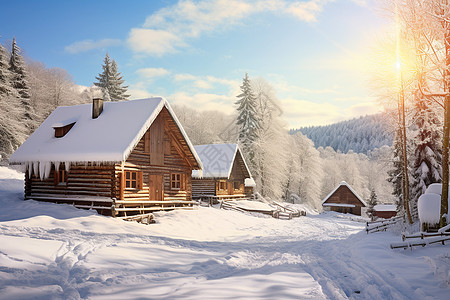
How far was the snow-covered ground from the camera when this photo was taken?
298 inches

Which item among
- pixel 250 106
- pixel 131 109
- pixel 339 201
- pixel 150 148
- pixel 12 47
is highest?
pixel 12 47

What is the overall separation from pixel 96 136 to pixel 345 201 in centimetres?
4338

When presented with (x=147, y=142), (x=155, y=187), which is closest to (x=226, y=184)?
(x=155, y=187)

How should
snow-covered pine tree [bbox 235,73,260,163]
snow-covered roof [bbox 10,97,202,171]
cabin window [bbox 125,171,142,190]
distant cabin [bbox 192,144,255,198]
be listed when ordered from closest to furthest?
snow-covered roof [bbox 10,97,202,171] → cabin window [bbox 125,171,142,190] → distant cabin [bbox 192,144,255,198] → snow-covered pine tree [bbox 235,73,260,163]

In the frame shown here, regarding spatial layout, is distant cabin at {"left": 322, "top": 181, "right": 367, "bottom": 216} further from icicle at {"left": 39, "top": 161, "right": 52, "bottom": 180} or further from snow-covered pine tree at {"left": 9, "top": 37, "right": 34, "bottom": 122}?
snow-covered pine tree at {"left": 9, "top": 37, "right": 34, "bottom": 122}

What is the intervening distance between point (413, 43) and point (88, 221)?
663 inches

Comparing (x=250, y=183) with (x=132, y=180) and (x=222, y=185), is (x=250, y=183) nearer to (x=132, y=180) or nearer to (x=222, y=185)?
(x=222, y=185)

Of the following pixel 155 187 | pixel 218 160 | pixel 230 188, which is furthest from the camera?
pixel 230 188

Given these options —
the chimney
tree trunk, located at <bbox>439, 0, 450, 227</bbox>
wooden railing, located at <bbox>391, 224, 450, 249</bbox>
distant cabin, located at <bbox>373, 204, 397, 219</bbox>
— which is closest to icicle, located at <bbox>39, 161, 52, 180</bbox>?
the chimney

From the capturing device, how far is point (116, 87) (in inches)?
2211

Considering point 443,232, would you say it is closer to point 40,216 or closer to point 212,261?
point 212,261

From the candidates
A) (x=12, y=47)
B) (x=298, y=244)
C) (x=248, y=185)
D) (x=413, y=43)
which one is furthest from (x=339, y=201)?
(x=12, y=47)

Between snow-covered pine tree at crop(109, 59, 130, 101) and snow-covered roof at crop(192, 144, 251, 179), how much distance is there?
22.7m

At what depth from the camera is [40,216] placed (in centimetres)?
1633
